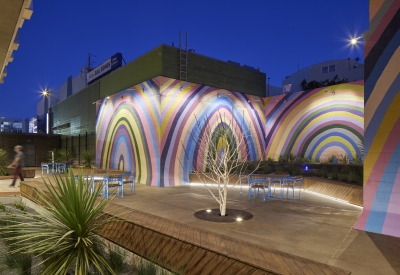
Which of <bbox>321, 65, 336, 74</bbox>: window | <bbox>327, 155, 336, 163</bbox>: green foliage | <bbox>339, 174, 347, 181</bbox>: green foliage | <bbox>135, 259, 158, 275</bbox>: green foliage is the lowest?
<bbox>135, 259, 158, 275</bbox>: green foliage

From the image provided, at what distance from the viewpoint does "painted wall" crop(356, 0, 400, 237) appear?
493 cm

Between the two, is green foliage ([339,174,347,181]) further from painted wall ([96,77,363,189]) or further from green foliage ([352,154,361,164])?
painted wall ([96,77,363,189])

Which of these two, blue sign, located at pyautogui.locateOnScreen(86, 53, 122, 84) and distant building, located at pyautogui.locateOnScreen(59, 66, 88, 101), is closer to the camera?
blue sign, located at pyautogui.locateOnScreen(86, 53, 122, 84)

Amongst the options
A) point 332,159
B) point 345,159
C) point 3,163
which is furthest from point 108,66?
point 345,159

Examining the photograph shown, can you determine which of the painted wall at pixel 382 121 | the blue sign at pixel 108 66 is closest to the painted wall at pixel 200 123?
the blue sign at pixel 108 66

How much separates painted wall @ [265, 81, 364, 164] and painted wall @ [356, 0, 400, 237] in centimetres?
694

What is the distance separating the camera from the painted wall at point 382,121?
4930 millimetres

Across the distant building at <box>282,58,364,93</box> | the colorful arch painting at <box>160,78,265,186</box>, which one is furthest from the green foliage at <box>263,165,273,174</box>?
the distant building at <box>282,58,364,93</box>

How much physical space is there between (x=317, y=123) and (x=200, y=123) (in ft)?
17.9

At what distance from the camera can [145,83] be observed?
11633 mm

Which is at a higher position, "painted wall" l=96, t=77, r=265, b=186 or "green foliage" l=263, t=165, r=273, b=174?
"painted wall" l=96, t=77, r=265, b=186

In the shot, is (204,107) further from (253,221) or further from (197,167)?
(253,221)

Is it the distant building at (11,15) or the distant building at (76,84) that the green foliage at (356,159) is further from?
the distant building at (76,84)

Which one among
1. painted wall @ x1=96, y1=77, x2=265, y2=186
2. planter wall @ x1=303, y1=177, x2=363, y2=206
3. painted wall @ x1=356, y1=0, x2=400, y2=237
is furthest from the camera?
painted wall @ x1=96, y1=77, x2=265, y2=186
